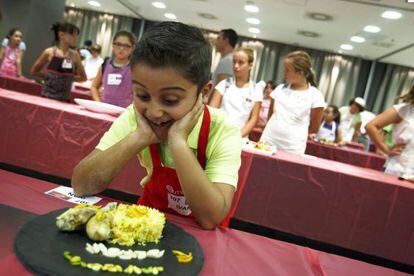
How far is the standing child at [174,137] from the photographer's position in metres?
0.95

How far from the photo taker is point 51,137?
2646 millimetres

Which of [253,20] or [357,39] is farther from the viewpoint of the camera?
[253,20]

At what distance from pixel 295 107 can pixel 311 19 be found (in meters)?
5.23

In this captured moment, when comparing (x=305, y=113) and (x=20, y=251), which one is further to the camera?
(x=305, y=113)

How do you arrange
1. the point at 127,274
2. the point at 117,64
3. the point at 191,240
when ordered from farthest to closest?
the point at 117,64
the point at 191,240
the point at 127,274

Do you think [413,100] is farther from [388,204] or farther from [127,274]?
[127,274]

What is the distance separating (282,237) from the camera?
280 cm

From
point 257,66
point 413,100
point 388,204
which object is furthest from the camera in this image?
point 257,66

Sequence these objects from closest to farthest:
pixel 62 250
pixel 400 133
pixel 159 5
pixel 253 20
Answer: pixel 62 250, pixel 400 133, pixel 253 20, pixel 159 5

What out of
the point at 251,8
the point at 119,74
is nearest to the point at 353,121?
the point at 251,8

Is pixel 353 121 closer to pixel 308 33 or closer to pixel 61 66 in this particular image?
pixel 308 33

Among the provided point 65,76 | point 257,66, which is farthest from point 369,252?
point 257,66

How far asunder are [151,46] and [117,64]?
2541 millimetres

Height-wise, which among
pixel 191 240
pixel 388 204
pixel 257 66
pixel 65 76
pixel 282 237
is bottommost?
pixel 282 237
